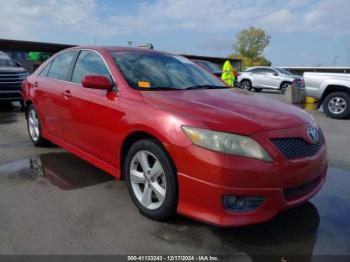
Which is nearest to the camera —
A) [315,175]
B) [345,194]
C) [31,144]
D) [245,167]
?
[245,167]

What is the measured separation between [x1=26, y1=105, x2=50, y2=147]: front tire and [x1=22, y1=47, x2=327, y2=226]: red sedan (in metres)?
1.22

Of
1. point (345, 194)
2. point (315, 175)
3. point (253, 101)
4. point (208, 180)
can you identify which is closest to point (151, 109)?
point (208, 180)

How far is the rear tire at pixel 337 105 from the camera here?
32.0 feet

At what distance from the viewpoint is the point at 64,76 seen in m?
4.62

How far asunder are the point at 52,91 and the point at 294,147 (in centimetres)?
326

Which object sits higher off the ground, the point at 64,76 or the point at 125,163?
the point at 64,76

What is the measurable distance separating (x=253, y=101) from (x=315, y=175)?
3.09 feet

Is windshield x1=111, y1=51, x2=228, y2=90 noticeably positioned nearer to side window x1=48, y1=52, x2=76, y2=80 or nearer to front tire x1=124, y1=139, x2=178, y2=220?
front tire x1=124, y1=139, x2=178, y2=220

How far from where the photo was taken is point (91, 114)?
12.5ft

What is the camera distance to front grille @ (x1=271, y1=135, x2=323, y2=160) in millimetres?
2779

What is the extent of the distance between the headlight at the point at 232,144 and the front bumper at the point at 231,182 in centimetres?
4

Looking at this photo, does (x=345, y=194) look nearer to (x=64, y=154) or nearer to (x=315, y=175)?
(x=315, y=175)

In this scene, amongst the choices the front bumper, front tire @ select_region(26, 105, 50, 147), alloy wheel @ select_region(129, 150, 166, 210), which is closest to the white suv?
front tire @ select_region(26, 105, 50, 147)

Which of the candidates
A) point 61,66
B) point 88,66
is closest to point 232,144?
point 88,66
